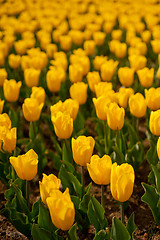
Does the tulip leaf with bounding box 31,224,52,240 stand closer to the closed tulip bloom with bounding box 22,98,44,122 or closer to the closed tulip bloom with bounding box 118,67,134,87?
the closed tulip bloom with bounding box 22,98,44,122

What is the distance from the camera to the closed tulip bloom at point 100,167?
2.30 meters

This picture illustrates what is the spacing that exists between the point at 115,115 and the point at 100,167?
67cm

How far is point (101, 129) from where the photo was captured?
3.72 metres

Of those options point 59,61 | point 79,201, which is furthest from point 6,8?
point 79,201

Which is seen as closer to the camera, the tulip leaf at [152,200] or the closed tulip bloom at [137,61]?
the tulip leaf at [152,200]

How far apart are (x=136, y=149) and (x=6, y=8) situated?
6909 millimetres

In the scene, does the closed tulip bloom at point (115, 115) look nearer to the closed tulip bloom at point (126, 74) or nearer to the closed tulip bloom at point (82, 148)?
the closed tulip bloom at point (82, 148)

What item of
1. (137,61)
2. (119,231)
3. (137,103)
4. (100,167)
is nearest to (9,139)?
(100,167)

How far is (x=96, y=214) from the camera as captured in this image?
2484 mm

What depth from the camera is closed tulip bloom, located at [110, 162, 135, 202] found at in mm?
2145

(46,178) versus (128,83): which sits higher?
(46,178)

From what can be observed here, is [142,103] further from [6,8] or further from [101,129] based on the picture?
[6,8]

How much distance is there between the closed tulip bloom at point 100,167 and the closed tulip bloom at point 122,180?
5.3 inches

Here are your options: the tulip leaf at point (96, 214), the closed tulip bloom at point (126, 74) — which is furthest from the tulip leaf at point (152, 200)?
the closed tulip bloom at point (126, 74)
